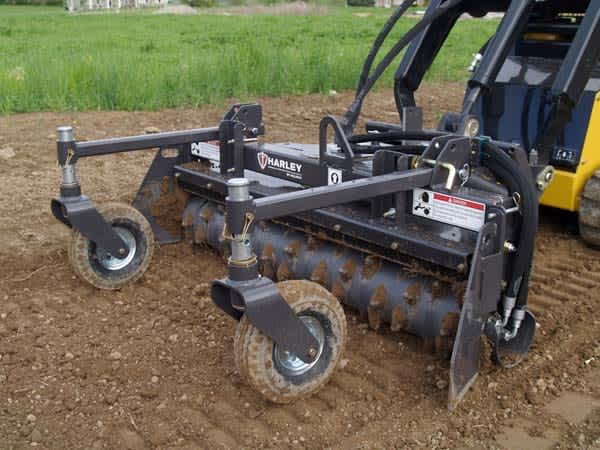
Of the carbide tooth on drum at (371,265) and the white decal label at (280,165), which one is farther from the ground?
the white decal label at (280,165)

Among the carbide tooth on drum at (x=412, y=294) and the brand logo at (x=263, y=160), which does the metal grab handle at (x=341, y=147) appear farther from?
the carbide tooth on drum at (x=412, y=294)

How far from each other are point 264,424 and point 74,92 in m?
7.56

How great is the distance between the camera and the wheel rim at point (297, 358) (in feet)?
10.4

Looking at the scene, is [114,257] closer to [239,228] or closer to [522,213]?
[239,228]

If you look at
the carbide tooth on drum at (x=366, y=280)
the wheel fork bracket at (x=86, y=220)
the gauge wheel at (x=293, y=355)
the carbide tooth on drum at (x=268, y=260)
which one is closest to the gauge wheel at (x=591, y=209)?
the carbide tooth on drum at (x=366, y=280)

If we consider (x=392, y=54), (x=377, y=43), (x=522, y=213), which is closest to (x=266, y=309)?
(x=522, y=213)

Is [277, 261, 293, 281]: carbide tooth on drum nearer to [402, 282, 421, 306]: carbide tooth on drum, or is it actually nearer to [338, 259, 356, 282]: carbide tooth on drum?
[338, 259, 356, 282]: carbide tooth on drum

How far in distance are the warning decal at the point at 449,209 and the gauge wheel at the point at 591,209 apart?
1.63 metres

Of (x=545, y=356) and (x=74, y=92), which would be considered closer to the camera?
(x=545, y=356)

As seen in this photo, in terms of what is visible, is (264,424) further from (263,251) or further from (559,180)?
(559,180)

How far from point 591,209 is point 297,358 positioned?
2529 millimetres

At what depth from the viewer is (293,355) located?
10.4 feet

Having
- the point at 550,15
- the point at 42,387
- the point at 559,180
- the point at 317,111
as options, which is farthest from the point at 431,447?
the point at 317,111

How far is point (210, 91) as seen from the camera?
1036 centimetres
